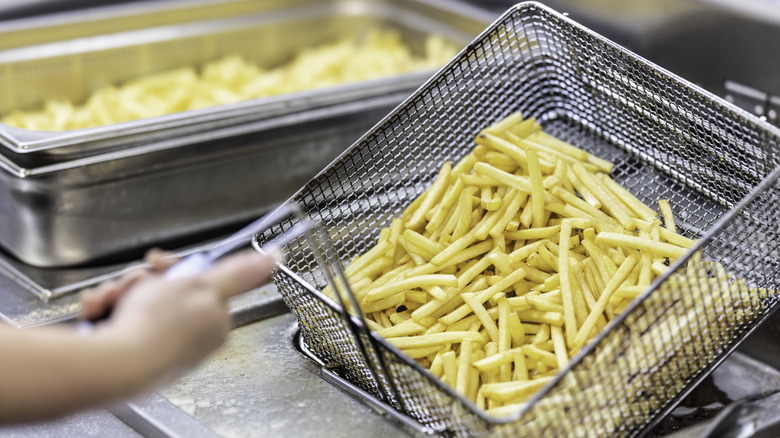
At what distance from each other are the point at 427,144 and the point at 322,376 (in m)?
0.68

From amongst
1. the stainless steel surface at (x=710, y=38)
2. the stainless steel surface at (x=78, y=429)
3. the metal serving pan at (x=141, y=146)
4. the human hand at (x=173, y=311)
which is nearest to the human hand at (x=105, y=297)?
the human hand at (x=173, y=311)

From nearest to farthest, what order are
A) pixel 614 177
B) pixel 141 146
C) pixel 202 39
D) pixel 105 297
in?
pixel 105 297 → pixel 614 177 → pixel 141 146 → pixel 202 39

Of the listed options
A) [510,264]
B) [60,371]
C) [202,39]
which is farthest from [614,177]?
[202,39]

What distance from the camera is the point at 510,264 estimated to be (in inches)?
72.7

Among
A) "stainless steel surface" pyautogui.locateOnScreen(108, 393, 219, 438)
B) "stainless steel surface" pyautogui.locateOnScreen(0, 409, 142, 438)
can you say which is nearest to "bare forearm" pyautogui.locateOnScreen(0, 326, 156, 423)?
"stainless steel surface" pyautogui.locateOnScreen(108, 393, 219, 438)

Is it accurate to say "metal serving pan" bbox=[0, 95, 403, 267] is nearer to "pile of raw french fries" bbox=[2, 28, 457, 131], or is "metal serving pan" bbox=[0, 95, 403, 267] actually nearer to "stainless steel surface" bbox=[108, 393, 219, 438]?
"pile of raw french fries" bbox=[2, 28, 457, 131]

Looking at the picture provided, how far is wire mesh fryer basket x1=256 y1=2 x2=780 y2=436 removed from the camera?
1.52m

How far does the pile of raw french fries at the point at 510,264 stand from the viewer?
167 cm

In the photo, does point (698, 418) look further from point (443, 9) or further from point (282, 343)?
point (443, 9)

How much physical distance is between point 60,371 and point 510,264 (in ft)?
3.41

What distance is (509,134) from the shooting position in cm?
209

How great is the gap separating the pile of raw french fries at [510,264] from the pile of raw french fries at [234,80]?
1.42 meters

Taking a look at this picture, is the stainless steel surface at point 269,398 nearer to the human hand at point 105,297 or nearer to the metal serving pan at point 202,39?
the human hand at point 105,297

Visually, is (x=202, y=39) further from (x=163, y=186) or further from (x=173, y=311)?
(x=173, y=311)
